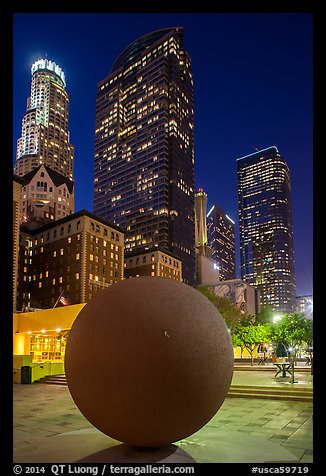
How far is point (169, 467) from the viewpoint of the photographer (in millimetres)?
6391

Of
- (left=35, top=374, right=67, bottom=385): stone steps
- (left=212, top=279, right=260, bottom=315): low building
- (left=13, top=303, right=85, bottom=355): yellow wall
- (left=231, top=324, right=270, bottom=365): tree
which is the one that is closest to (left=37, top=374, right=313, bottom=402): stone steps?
(left=35, top=374, right=67, bottom=385): stone steps

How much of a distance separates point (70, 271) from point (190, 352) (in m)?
86.9

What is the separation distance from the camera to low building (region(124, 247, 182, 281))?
116 meters

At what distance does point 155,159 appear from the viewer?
171m

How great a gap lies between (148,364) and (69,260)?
87.5 metres

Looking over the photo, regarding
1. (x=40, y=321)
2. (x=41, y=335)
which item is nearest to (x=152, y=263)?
(x=41, y=335)

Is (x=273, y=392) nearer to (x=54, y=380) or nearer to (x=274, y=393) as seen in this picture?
(x=274, y=393)

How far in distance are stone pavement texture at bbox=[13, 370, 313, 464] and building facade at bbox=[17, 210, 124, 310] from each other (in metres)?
74.9

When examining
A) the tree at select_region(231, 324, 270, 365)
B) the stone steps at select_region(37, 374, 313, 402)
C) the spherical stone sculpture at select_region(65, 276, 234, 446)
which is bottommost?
the tree at select_region(231, 324, 270, 365)

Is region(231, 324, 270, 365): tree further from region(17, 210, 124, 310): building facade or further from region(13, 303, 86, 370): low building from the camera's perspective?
region(17, 210, 124, 310): building facade

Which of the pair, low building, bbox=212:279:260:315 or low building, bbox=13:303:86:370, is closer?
low building, bbox=13:303:86:370

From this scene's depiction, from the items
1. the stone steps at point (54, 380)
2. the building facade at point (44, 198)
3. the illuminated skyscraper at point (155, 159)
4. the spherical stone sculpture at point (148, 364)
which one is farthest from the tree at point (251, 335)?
the illuminated skyscraper at point (155, 159)
